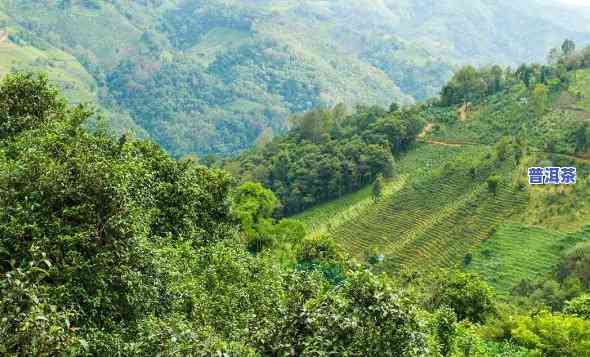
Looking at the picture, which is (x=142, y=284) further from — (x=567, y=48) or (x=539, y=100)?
(x=567, y=48)

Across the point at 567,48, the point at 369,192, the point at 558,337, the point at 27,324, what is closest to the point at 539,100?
the point at 369,192

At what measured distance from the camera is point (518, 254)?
135ft

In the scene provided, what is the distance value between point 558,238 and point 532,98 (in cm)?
2714

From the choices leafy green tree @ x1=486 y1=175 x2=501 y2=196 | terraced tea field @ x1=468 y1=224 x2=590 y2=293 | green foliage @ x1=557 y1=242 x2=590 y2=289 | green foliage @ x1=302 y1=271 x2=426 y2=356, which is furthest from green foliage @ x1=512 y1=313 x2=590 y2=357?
leafy green tree @ x1=486 y1=175 x2=501 y2=196

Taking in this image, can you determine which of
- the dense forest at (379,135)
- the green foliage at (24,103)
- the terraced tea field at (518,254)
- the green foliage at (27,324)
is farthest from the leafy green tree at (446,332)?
the dense forest at (379,135)

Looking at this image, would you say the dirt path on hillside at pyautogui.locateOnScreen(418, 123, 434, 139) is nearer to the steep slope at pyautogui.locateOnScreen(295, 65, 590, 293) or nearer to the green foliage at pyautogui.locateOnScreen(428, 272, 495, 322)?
the steep slope at pyautogui.locateOnScreen(295, 65, 590, 293)

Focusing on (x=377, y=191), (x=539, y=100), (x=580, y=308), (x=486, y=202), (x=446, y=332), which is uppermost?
(x=539, y=100)

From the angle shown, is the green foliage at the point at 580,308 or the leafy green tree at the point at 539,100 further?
the leafy green tree at the point at 539,100

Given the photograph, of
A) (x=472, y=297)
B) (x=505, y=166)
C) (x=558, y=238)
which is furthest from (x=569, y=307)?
(x=505, y=166)

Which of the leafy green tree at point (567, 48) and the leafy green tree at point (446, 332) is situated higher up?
the leafy green tree at point (567, 48)

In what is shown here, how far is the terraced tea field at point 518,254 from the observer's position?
39406 millimetres

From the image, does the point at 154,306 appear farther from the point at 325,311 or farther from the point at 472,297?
the point at 472,297

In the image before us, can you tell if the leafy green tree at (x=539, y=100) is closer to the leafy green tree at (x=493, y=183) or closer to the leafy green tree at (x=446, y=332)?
the leafy green tree at (x=493, y=183)

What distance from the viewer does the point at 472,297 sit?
95.0 ft
